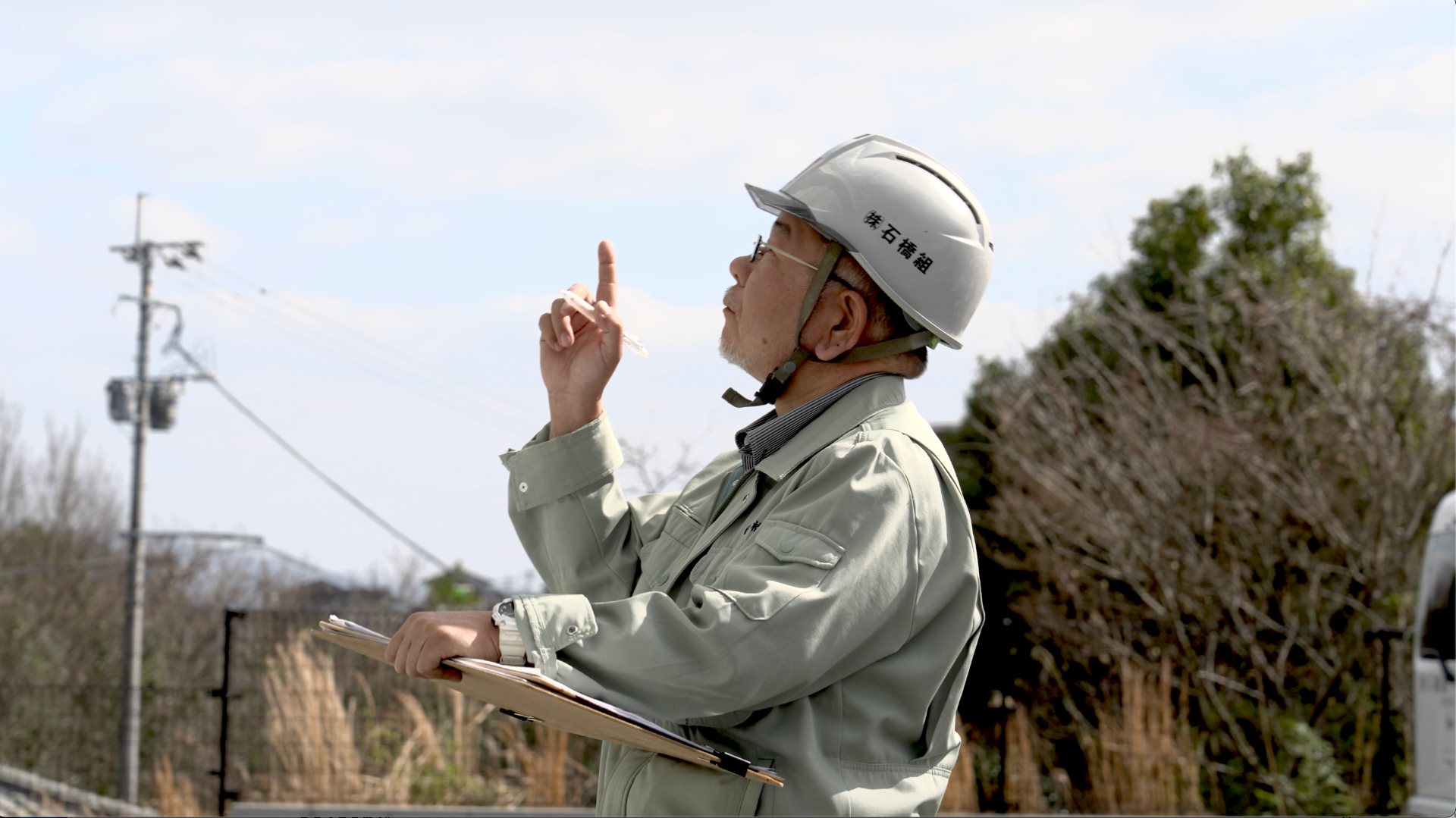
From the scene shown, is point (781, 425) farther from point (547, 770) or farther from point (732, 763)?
point (547, 770)

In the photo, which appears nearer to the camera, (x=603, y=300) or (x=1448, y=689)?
(x=603, y=300)

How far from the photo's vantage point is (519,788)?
8.77 m

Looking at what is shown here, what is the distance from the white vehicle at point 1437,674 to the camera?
7566mm

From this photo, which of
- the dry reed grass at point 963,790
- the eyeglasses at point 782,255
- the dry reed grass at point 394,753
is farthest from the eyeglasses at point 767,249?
the dry reed grass at point 963,790

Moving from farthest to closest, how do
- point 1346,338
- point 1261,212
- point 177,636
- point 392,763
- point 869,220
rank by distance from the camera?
point 177,636 < point 1261,212 < point 1346,338 < point 392,763 < point 869,220

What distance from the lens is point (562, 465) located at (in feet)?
7.79

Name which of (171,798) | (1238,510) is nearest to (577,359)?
(171,798)

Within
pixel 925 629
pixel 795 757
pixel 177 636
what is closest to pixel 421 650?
pixel 795 757

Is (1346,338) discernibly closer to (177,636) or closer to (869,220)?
(869,220)

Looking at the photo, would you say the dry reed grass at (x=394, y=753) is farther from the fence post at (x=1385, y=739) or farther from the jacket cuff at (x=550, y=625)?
the jacket cuff at (x=550, y=625)

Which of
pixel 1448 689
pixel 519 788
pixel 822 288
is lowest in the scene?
pixel 519 788

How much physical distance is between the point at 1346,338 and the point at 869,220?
9.70 meters

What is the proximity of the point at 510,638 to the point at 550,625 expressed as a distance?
6cm

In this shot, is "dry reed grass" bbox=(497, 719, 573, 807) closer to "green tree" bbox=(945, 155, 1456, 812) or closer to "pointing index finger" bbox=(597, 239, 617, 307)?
"green tree" bbox=(945, 155, 1456, 812)
